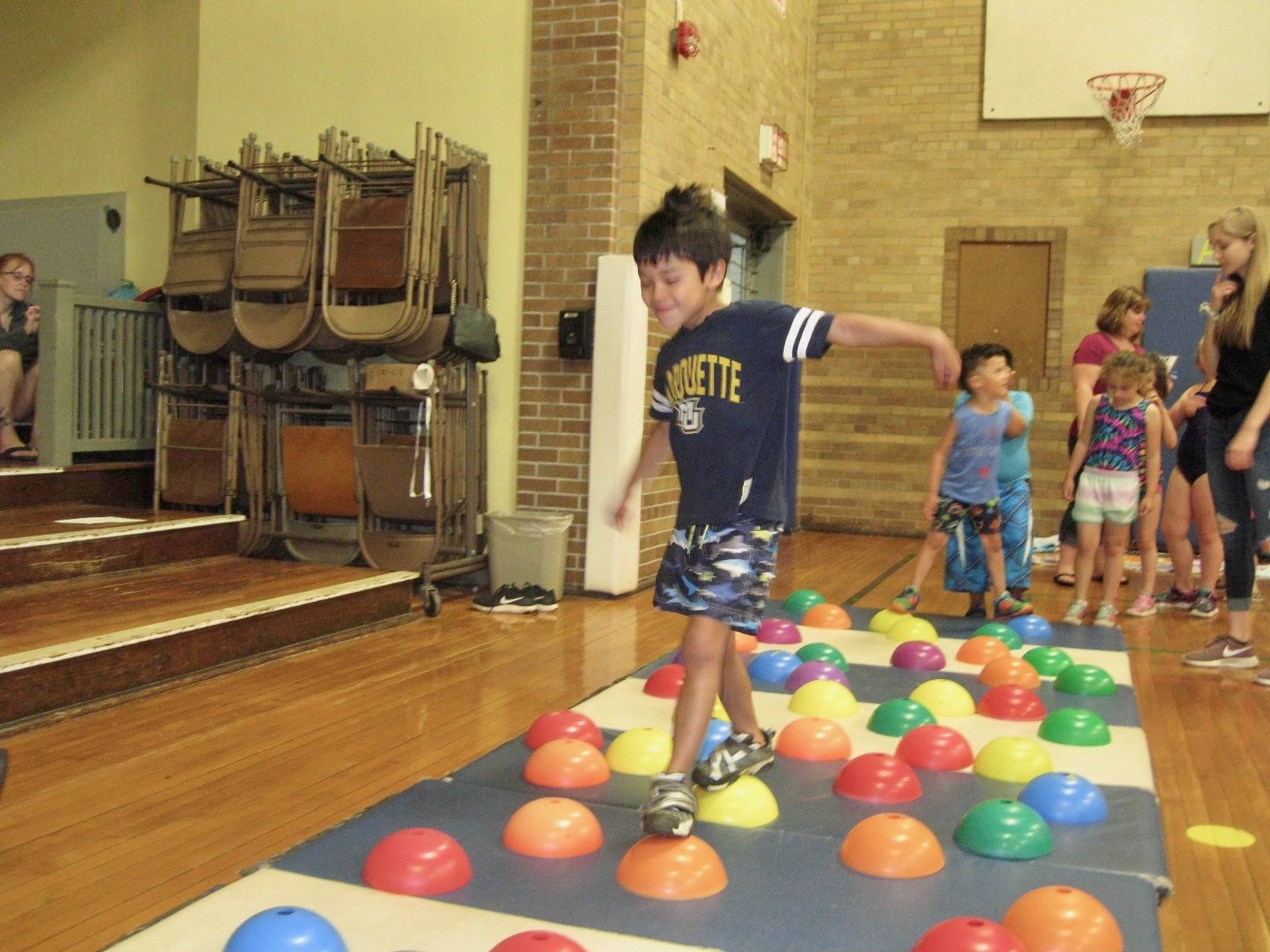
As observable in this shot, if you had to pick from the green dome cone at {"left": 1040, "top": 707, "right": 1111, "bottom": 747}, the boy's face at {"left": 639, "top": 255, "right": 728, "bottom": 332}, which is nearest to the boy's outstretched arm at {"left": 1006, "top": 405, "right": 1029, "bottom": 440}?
the green dome cone at {"left": 1040, "top": 707, "right": 1111, "bottom": 747}

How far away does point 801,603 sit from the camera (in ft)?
19.3

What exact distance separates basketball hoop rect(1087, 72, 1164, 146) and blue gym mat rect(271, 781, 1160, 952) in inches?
331

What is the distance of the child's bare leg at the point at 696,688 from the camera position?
278 cm

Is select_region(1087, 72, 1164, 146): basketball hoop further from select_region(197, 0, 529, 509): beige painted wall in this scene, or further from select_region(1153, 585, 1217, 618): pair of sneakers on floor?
select_region(197, 0, 529, 509): beige painted wall

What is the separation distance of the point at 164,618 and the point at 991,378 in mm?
3638

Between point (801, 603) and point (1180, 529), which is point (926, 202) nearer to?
point (1180, 529)

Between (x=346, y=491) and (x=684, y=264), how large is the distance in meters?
4.02

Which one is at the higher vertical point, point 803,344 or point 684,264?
point 684,264

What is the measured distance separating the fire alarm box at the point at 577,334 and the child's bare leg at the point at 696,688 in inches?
153

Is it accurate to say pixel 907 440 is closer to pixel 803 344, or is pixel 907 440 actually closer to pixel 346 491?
pixel 346 491

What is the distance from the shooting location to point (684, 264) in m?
2.84

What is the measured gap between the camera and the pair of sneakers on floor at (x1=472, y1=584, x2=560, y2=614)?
6.07 meters

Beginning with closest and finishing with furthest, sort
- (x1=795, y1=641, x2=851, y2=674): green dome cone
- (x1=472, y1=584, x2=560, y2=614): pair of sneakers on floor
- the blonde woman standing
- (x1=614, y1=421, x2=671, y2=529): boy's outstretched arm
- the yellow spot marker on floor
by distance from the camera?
1. the yellow spot marker on floor
2. (x1=614, y1=421, x2=671, y2=529): boy's outstretched arm
3. the blonde woman standing
4. (x1=795, y1=641, x2=851, y2=674): green dome cone
5. (x1=472, y1=584, x2=560, y2=614): pair of sneakers on floor

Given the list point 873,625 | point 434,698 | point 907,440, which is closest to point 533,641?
point 434,698
